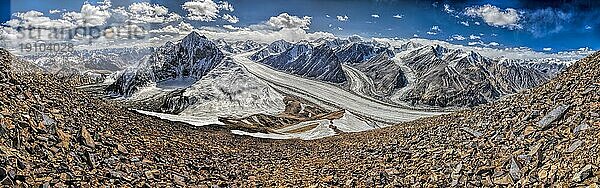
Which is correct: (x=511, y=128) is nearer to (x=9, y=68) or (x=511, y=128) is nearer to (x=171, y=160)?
(x=171, y=160)

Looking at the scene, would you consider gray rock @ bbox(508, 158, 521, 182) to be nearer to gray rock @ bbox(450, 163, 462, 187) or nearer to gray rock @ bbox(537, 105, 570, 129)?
gray rock @ bbox(450, 163, 462, 187)

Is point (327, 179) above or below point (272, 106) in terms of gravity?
above

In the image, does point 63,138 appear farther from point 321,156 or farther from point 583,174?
point 583,174

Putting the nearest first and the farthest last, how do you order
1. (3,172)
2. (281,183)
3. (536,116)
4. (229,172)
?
(3,172)
(536,116)
(281,183)
(229,172)

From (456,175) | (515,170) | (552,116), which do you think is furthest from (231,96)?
(515,170)

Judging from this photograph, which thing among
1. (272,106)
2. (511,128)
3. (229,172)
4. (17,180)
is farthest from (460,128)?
(272,106)

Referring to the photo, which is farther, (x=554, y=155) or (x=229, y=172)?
(x=229, y=172)
